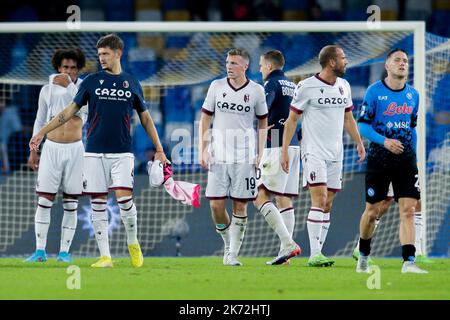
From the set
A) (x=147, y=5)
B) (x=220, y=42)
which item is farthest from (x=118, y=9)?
(x=220, y=42)

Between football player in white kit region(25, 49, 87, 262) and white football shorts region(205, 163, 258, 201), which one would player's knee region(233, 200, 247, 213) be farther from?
football player in white kit region(25, 49, 87, 262)

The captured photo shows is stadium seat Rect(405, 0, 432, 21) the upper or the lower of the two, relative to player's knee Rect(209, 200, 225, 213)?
upper

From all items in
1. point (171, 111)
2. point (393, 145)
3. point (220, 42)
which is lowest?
point (393, 145)

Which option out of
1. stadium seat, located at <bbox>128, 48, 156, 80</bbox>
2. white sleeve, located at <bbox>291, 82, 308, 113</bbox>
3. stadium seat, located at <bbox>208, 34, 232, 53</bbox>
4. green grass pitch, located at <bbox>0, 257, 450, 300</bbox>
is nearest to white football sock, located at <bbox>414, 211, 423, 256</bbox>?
green grass pitch, located at <bbox>0, 257, 450, 300</bbox>

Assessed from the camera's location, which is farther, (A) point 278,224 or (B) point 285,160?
(A) point 278,224

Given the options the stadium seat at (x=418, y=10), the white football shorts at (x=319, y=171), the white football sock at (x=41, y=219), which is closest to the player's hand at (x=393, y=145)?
the white football shorts at (x=319, y=171)

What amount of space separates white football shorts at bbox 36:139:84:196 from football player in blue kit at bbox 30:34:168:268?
134cm

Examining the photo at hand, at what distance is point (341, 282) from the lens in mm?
9047

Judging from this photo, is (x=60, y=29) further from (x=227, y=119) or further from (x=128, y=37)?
(x=128, y=37)

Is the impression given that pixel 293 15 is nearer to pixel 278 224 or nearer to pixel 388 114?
pixel 278 224

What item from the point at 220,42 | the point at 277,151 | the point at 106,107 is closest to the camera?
the point at 106,107

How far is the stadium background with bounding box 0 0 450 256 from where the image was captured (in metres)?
14.2

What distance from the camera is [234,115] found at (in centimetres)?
1082

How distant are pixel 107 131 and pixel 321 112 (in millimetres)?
2038
